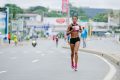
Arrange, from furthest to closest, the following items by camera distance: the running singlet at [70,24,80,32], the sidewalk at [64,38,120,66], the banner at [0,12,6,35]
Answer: the banner at [0,12,6,35], the sidewalk at [64,38,120,66], the running singlet at [70,24,80,32]

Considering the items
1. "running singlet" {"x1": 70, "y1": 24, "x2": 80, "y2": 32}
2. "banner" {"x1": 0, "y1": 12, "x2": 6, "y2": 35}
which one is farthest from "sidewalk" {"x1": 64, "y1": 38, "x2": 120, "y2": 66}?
"banner" {"x1": 0, "y1": 12, "x2": 6, "y2": 35}

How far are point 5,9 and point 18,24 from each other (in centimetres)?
2936

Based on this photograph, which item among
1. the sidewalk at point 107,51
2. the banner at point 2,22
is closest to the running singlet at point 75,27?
the sidewalk at point 107,51

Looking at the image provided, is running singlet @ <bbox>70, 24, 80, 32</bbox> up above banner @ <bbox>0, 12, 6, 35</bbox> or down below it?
above

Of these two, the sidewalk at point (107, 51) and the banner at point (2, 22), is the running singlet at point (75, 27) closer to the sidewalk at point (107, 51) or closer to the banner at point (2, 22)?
the sidewalk at point (107, 51)

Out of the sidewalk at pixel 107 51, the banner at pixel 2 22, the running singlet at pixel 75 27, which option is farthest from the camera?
the banner at pixel 2 22

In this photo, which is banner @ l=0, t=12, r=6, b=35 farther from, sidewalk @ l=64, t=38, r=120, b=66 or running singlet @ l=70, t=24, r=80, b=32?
running singlet @ l=70, t=24, r=80, b=32

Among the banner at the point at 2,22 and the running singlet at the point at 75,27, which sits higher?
the running singlet at the point at 75,27

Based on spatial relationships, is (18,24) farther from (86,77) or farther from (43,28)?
(86,77)

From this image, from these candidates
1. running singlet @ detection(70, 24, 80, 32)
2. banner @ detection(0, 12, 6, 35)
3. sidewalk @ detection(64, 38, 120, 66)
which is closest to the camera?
running singlet @ detection(70, 24, 80, 32)

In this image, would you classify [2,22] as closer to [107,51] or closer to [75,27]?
[107,51]

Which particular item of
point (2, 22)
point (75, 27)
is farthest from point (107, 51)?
point (2, 22)

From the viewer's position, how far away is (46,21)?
187 meters

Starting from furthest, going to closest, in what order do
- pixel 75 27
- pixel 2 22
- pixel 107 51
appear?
1. pixel 2 22
2. pixel 107 51
3. pixel 75 27
